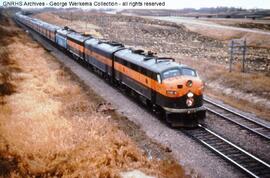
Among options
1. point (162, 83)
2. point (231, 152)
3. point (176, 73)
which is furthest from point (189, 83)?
point (231, 152)

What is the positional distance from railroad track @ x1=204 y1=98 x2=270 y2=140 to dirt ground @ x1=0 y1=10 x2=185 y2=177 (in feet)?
17.3

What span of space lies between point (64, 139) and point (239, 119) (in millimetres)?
10112

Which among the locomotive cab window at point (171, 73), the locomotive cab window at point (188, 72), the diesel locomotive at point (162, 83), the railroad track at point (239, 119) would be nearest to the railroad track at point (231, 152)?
the diesel locomotive at point (162, 83)

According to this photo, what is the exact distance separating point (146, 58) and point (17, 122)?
846 centimetres

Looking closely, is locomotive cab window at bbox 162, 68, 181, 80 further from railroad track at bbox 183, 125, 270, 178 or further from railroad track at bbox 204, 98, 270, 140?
railroad track at bbox 204, 98, 270, 140

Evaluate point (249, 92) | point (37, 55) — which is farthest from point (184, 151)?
point (37, 55)

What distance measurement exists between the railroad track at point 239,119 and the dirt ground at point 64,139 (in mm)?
5282

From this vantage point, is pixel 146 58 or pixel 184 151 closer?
pixel 184 151

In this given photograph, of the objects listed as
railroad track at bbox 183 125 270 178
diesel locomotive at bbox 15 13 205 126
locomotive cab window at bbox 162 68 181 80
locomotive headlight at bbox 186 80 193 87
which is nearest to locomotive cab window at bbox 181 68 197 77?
diesel locomotive at bbox 15 13 205 126

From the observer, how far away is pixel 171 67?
64.0 feet

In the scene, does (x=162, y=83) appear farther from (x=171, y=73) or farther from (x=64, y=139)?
(x=64, y=139)

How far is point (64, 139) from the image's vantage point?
1553 centimetres

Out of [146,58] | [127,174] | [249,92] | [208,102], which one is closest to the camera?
[127,174]

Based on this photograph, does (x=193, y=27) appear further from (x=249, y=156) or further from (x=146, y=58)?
(x=249, y=156)
